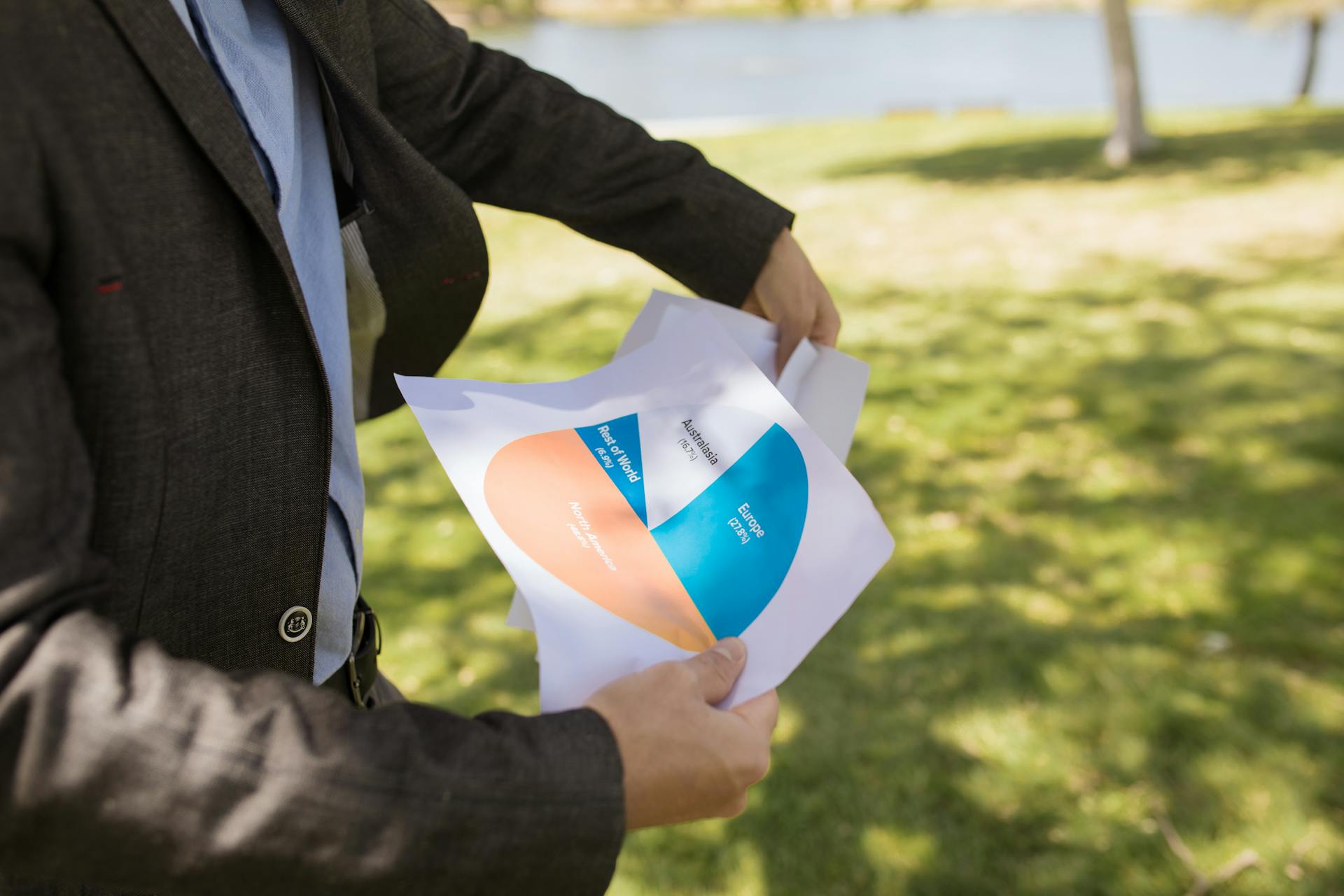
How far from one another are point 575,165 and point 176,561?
84cm

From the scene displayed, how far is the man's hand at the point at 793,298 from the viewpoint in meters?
1.53

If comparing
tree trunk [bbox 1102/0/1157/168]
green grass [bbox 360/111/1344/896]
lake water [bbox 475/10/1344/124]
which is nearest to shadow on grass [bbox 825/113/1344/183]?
tree trunk [bbox 1102/0/1157/168]

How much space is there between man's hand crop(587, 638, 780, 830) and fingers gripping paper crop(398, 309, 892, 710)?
0.05m

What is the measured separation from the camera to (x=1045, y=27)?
34.9 meters

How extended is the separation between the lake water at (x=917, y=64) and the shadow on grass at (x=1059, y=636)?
453 inches

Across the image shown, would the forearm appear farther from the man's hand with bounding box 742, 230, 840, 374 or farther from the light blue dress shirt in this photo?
the man's hand with bounding box 742, 230, 840, 374

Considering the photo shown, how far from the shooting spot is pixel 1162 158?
32.8 ft

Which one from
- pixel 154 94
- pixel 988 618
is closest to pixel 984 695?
pixel 988 618

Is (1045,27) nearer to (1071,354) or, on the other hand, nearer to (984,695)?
(1071,354)

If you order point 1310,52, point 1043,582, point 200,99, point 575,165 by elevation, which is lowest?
point 1310,52

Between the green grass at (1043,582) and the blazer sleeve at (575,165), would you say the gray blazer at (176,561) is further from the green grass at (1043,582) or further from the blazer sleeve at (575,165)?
the green grass at (1043,582)

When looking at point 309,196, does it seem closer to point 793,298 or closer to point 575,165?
point 575,165

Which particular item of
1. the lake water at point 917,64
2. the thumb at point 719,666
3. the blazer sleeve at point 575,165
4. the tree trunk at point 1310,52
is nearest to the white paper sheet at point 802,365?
the blazer sleeve at point 575,165

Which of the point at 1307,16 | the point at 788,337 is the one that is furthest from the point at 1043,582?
the point at 1307,16
